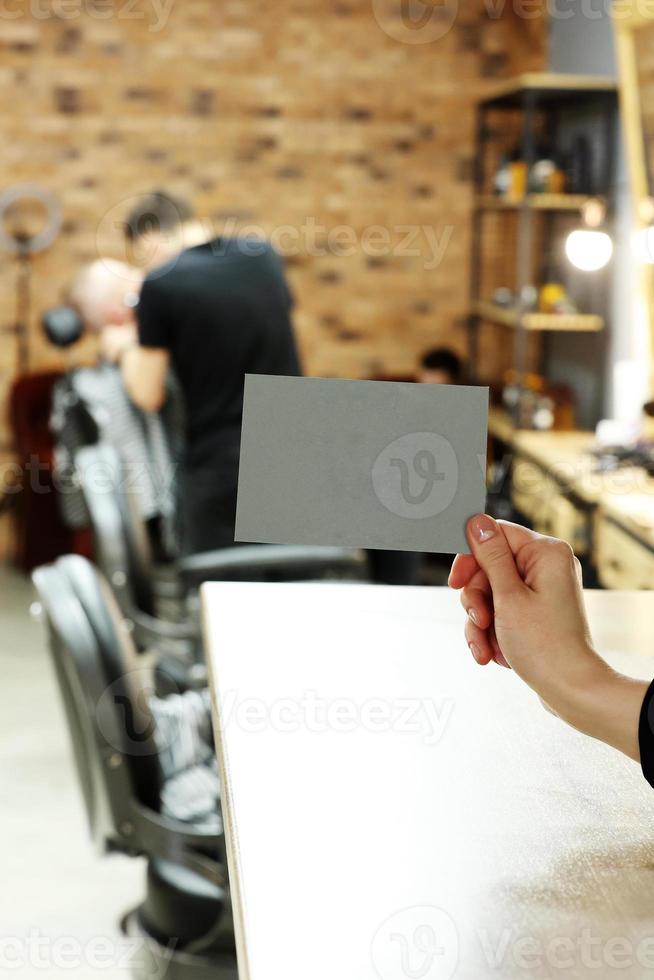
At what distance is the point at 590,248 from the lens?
4520mm

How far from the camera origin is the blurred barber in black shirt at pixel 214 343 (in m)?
3.39

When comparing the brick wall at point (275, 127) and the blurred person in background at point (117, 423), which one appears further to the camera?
the brick wall at point (275, 127)

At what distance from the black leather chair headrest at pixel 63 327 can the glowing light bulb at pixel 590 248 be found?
2260 millimetres

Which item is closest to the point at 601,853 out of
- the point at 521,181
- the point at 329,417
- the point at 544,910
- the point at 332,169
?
the point at 544,910

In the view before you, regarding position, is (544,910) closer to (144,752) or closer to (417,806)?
(417,806)

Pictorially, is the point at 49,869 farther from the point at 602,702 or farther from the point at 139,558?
the point at 602,702

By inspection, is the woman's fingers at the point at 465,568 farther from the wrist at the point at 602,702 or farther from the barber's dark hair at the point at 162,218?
the barber's dark hair at the point at 162,218

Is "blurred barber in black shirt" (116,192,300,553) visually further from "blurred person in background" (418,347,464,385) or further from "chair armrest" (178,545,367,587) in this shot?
"blurred person in background" (418,347,464,385)

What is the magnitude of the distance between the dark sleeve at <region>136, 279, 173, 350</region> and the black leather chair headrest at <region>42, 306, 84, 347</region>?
77.6 inches

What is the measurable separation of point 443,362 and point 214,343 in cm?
243

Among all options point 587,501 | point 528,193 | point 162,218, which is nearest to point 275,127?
point 528,193

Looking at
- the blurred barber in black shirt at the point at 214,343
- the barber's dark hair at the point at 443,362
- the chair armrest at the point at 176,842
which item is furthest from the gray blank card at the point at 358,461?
the barber's dark hair at the point at 443,362

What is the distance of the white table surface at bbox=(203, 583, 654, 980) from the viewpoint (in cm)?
69

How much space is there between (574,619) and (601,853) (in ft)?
Answer: 0.59
